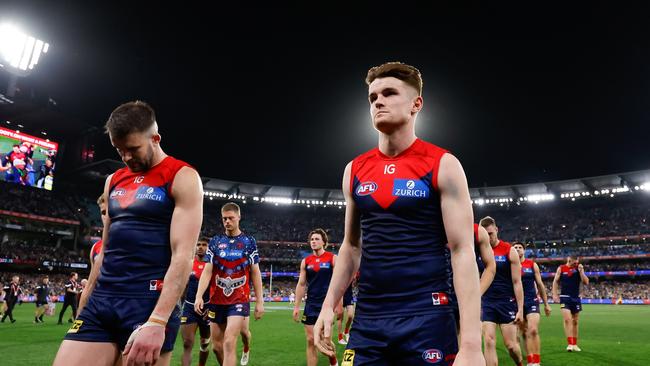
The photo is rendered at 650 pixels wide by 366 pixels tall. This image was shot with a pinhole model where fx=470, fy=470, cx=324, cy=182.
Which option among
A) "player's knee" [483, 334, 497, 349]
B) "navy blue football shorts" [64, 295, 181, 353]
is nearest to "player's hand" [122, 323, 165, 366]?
"navy blue football shorts" [64, 295, 181, 353]

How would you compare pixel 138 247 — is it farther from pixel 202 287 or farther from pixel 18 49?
pixel 18 49

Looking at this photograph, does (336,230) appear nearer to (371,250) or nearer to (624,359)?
(624,359)

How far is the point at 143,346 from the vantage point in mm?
2891

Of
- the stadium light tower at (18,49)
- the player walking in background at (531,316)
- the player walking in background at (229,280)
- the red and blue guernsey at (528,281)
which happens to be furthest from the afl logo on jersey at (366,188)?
the stadium light tower at (18,49)

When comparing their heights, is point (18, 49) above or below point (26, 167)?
above

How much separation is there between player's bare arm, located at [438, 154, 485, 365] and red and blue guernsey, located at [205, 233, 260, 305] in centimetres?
639

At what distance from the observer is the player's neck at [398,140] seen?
10.3ft

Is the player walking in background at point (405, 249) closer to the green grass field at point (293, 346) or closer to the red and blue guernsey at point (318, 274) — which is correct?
the red and blue guernsey at point (318, 274)

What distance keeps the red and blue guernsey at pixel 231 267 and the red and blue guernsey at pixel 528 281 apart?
6.46m

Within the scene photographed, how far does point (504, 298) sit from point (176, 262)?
7676 mm

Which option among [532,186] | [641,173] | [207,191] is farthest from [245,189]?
[641,173]

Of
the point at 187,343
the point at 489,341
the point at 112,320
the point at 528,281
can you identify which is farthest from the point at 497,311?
the point at 112,320

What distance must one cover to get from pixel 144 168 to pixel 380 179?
1.99 m

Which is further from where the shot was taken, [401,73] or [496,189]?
[496,189]
